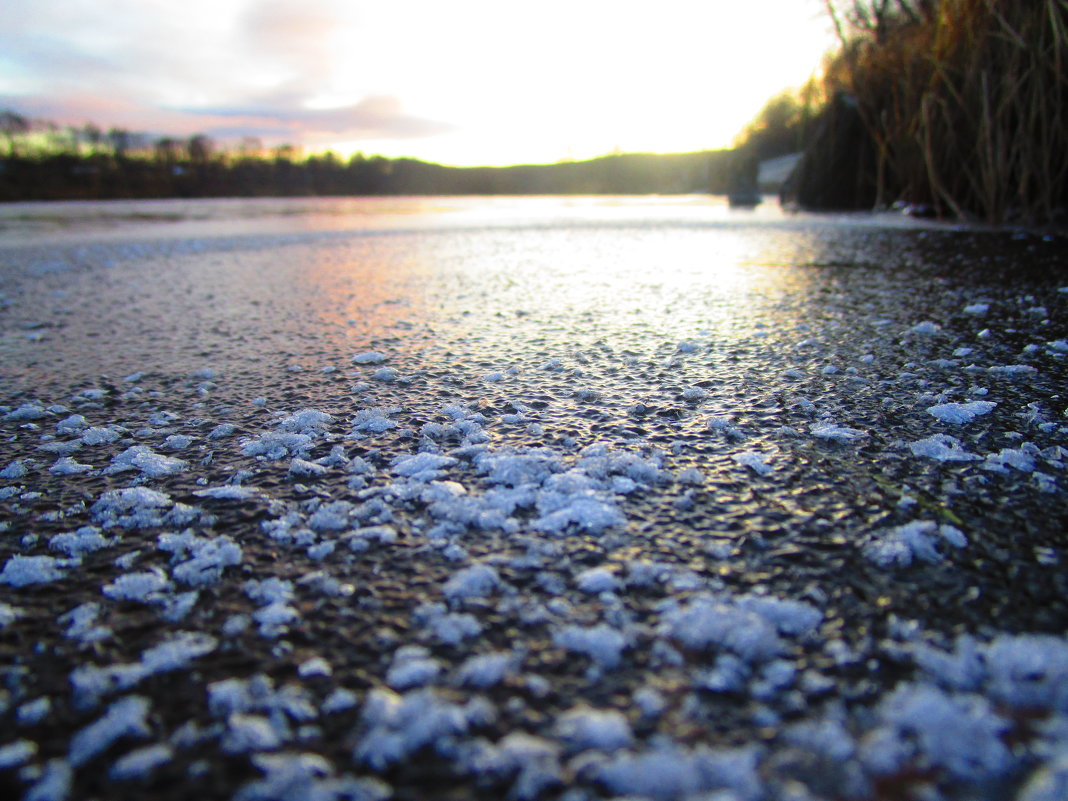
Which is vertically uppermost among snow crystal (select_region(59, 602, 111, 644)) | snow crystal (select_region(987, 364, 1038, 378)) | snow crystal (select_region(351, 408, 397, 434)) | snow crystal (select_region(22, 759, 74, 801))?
snow crystal (select_region(987, 364, 1038, 378))

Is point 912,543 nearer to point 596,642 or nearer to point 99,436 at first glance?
point 596,642

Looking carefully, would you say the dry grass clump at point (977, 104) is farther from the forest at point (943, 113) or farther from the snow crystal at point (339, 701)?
the snow crystal at point (339, 701)

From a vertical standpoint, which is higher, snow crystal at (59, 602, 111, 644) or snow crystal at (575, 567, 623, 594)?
snow crystal at (575, 567, 623, 594)

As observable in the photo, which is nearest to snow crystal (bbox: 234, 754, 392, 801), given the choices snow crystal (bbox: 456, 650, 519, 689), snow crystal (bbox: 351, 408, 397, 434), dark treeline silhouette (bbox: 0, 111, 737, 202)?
snow crystal (bbox: 456, 650, 519, 689)

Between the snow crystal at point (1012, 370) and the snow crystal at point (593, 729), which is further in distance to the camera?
the snow crystal at point (1012, 370)

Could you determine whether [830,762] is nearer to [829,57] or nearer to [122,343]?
[122,343]

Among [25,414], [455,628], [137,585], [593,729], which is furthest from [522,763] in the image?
[25,414]

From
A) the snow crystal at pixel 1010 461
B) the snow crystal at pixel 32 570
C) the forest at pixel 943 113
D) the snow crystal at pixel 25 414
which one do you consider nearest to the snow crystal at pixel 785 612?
the snow crystal at pixel 1010 461

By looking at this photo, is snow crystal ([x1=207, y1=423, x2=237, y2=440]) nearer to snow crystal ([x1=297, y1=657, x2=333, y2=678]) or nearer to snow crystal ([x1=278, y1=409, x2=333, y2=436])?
snow crystal ([x1=278, y1=409, x2=333, y2=436])
